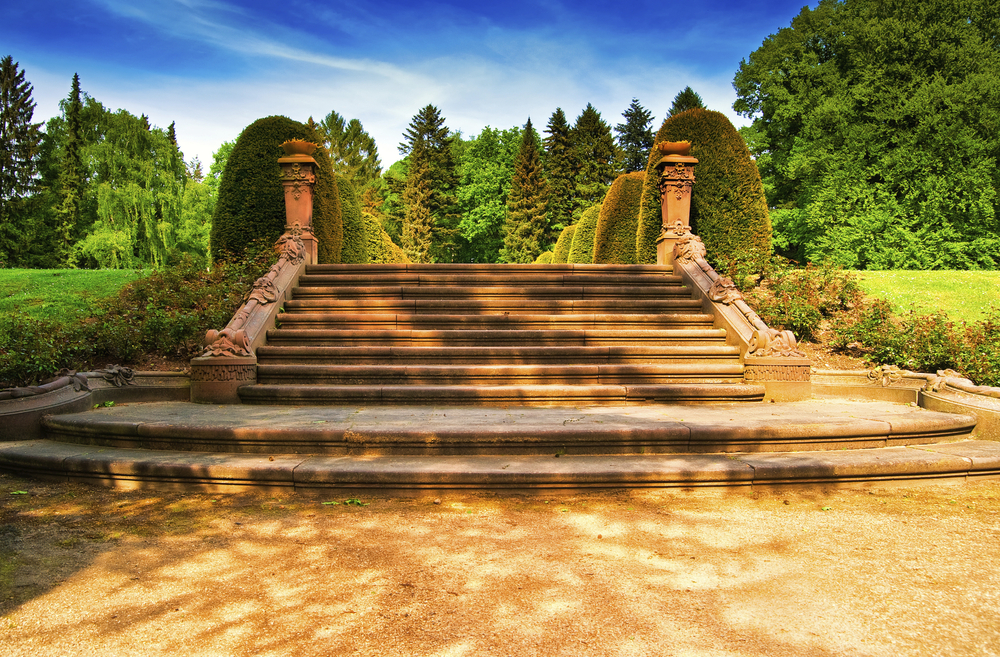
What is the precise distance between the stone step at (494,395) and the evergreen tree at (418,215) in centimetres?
4129

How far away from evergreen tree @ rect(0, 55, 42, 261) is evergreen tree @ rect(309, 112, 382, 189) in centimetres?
2475

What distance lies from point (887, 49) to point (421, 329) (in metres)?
24.5

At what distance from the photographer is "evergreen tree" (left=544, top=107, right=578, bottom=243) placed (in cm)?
Result: 4725

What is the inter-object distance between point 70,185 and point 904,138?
49234 millimetres

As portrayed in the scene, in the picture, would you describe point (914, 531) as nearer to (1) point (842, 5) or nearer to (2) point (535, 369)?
(2) point (535, 369)

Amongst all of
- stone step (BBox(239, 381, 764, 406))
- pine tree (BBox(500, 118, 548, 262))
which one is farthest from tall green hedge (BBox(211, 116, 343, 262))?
pine tree (BBox(500, 118, 548, 262))

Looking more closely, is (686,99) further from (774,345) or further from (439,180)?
(774,345)

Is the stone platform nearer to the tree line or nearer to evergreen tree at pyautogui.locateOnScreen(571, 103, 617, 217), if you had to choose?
the tree line

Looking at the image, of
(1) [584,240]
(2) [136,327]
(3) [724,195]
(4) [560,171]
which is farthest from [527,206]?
(2) [136,327]

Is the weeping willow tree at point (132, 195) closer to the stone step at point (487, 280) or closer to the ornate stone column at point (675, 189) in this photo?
the stone step at point (487, 280)

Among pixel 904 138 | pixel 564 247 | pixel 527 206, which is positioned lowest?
pixel 564 247

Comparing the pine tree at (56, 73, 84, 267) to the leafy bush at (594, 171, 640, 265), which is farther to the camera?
the pine tree at (56, 73, 84, 267)

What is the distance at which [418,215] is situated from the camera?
47969 mm

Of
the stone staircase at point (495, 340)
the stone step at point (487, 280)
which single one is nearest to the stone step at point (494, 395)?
the stone staircase at point (495, 340)
